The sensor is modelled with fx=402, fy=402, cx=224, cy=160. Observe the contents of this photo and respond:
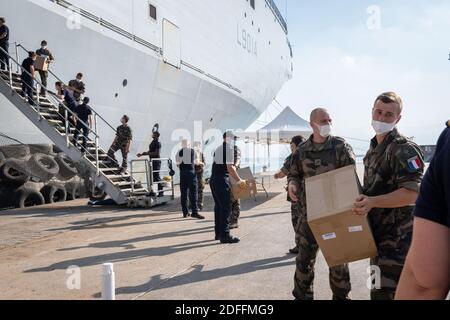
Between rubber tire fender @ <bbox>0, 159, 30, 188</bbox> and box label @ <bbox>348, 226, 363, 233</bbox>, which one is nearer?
box label @ <bbox>348, 226, 363, 233</bbox>

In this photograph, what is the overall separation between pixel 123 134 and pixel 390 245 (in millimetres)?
9294

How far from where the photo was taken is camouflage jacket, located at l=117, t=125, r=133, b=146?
36.1 ft

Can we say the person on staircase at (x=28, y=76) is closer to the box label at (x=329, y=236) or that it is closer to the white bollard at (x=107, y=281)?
the white bollard at (x=107, y=281)

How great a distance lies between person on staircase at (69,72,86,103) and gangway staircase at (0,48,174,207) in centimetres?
56

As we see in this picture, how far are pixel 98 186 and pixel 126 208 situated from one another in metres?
0.91

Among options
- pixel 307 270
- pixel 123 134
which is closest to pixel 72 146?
pixel 123 134

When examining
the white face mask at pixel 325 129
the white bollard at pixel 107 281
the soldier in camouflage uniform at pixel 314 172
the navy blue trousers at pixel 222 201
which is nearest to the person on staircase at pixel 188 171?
the navy blue trousers at pixel 222 201

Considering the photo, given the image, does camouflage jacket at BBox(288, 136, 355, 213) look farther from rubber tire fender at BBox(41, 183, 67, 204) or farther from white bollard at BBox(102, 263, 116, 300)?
rubber tire fender at BBox(41, 183, 67, 204)

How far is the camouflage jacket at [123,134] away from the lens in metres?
11.0

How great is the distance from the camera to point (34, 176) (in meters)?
10.1

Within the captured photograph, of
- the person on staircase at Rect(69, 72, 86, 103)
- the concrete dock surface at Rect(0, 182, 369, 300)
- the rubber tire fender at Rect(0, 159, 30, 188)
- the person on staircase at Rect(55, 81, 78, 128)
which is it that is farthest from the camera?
the person on staircase at Rect(69, 72, 86, 103)

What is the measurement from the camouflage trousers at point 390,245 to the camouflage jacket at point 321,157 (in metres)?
0.71

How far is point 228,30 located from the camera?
2056 cm

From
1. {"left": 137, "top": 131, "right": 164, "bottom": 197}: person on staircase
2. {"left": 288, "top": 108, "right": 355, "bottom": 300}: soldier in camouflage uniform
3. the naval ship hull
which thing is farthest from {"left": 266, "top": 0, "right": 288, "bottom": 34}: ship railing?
{"left": 288, "top": 108, "right": 355, "bottom": 300}: soldier in camouflage uniform
